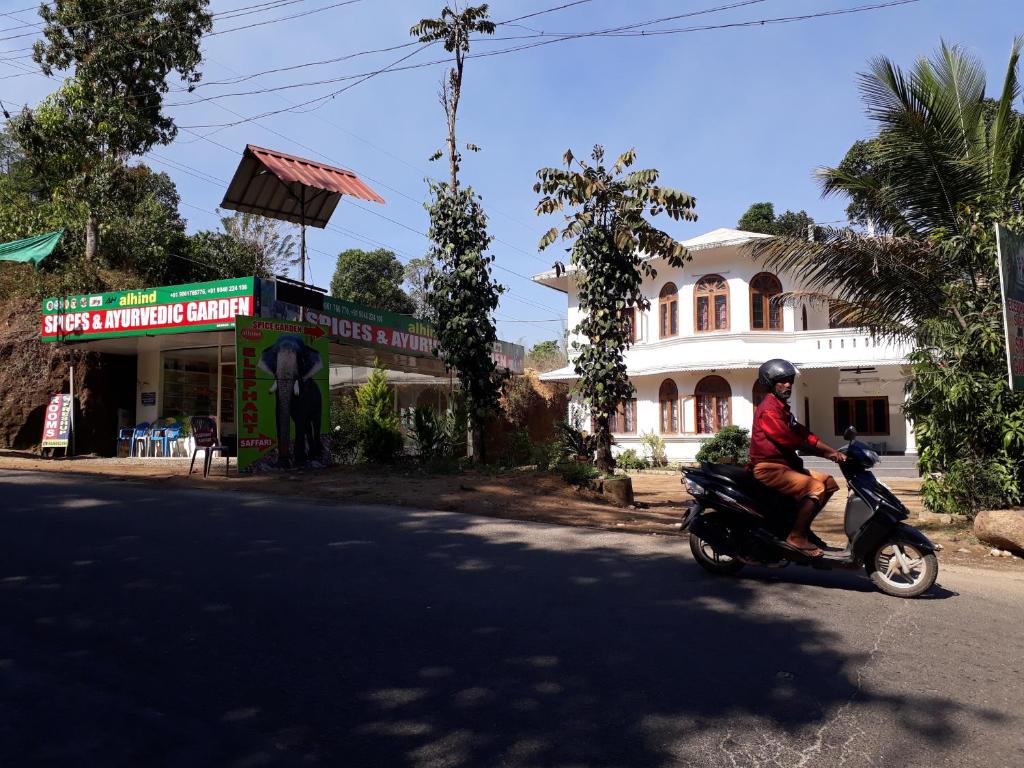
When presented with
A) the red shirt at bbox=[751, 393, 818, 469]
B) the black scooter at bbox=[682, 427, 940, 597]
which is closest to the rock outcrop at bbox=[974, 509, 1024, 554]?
the black scooter at bbox=[682, 427, 940, 597]

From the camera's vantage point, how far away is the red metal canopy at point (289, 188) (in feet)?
62.6

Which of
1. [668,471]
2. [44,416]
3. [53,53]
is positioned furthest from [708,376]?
[53,53]

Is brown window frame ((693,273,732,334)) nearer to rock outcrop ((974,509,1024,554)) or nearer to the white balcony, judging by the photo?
the white balcony

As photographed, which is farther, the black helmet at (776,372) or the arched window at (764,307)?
the arched window at (764,307)

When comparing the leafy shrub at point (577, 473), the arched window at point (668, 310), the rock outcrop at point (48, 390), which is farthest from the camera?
the arched window at point (668, 310)

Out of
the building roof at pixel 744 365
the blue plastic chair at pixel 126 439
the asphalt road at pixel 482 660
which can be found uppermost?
the building roof at pixel 744 365

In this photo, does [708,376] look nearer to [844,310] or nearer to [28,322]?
[844,310]

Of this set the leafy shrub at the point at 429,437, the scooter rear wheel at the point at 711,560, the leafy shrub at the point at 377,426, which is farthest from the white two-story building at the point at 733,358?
the scooter rear wheel at the point at 711,560

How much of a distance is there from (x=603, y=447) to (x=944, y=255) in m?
5.82

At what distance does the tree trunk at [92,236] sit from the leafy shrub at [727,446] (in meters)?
19.9

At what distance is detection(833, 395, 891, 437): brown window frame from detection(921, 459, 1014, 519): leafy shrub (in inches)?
652

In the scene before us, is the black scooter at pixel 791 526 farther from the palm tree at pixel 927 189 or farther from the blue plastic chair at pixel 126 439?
the blue plastic chair at pixel 126 439

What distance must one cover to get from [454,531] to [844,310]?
8643mm

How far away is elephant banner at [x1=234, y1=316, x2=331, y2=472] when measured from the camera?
47.9 feet
